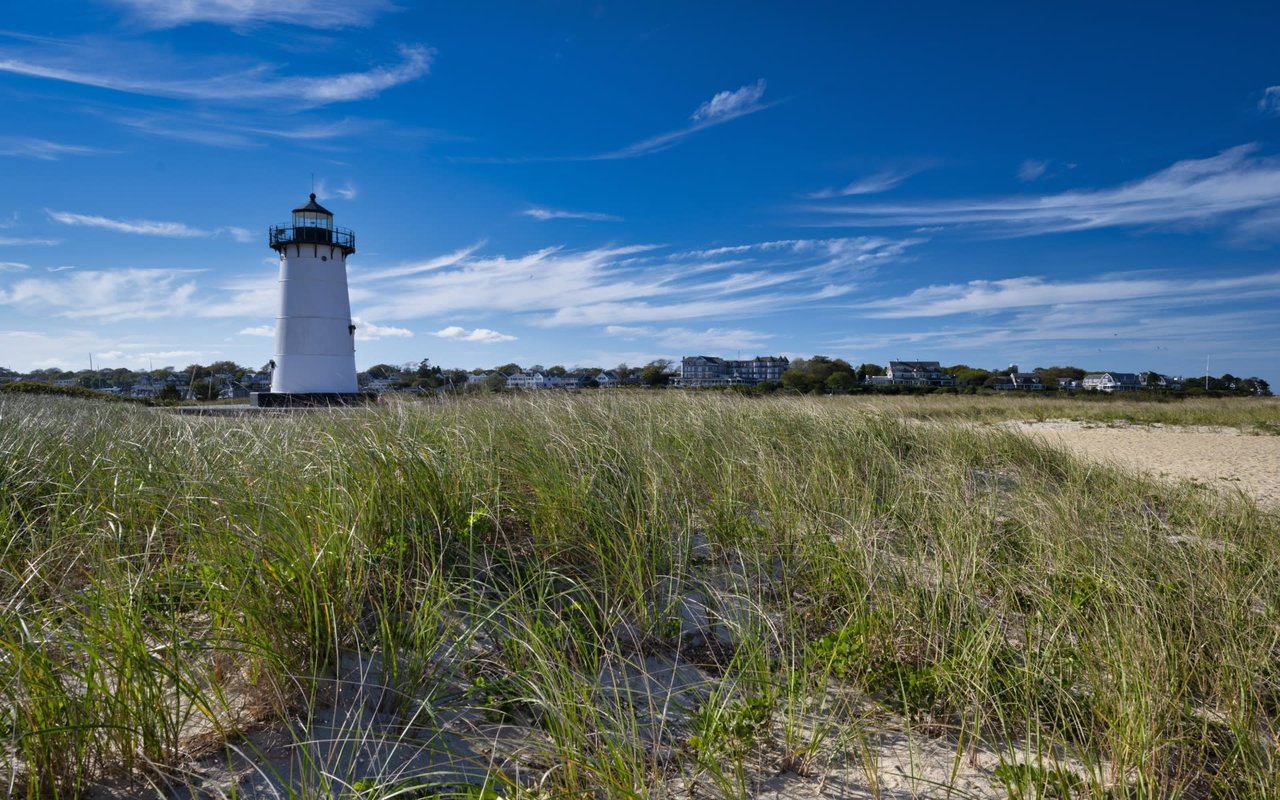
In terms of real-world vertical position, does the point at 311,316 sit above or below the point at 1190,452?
above

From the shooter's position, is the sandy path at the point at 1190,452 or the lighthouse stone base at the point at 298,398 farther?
the lighthouse stone base at the point at 298,398

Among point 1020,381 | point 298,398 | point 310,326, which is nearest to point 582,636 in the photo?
point 298,398

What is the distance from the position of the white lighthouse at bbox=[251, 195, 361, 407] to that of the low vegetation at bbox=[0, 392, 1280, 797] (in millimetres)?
19914

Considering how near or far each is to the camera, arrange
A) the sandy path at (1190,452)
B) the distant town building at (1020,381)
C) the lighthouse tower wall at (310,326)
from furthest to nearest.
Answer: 1. the distant town building at (1020,381)
2. the lighthouse tower wall at (310,326)
3. the sandy path at (1190,452)

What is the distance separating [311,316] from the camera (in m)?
22.7

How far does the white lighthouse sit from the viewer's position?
22.4 m

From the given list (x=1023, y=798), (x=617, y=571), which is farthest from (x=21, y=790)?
(x=1023, y=798)

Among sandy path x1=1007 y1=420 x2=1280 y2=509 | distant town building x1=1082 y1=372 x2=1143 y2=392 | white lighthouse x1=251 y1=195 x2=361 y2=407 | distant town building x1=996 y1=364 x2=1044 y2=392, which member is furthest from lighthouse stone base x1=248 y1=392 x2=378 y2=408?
distant town building x1=1082 y1=372 x2=1143 y2=392

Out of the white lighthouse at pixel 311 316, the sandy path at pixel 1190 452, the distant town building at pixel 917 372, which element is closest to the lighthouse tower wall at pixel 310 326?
the white lighthouse at pixel 311 316

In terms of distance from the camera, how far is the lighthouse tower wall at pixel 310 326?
2241cm

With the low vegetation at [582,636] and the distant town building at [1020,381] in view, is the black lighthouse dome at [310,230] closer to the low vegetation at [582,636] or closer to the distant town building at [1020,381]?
the low vegetation at [582,636]

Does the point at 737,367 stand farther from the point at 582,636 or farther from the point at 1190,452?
the point at 582,636

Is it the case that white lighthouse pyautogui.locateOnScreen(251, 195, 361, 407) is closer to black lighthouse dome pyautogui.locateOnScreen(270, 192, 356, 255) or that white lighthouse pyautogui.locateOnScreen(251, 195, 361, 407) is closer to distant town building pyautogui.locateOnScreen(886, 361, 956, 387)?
black lighthouse dome pyautogui.locateOnScreen(270, 192, 356, 255)

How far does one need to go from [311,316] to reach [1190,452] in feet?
86.0
